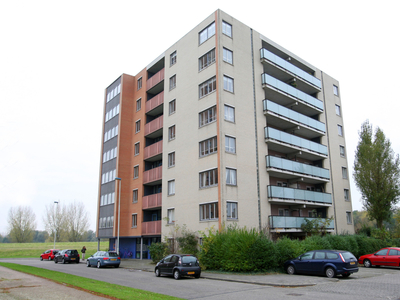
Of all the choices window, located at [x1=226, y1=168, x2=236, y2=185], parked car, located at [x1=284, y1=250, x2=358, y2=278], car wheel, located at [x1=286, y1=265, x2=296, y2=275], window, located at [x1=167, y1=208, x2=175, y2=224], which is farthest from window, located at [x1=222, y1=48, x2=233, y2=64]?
car wheel, located at [x1=286, y1=265, x2=296, y2=275]

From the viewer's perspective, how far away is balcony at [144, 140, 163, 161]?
116 feet

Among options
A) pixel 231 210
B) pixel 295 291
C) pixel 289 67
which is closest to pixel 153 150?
pixel 231 210

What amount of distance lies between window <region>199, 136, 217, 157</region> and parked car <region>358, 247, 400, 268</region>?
14873 mm

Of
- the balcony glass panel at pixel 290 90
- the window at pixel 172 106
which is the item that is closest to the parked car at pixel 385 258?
the balcony glass panel at pixel 290 90

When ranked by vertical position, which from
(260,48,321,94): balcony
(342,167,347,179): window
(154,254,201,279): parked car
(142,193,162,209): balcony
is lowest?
(154,254,201,279): parked car

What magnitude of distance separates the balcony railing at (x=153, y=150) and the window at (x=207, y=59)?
9.47 metres

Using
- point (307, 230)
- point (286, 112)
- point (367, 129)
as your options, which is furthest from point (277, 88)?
point (367, 129)

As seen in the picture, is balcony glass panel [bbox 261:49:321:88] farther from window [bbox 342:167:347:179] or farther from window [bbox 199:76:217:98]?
window [bbox 342:167:347:179]

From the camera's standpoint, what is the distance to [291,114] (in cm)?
3353

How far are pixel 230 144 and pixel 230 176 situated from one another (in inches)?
111

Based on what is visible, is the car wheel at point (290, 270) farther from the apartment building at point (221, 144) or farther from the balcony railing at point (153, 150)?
the balcony railing at point (153, 150)

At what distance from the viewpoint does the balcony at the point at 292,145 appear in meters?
30.9

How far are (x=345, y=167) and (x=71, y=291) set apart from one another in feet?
120

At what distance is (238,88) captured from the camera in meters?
29.7
